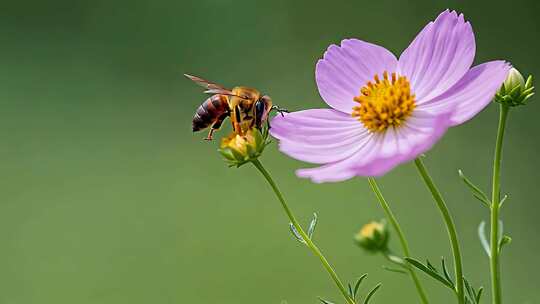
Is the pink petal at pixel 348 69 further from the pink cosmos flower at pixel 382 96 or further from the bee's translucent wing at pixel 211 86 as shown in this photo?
the bee's translucent wing at pixel 211 86

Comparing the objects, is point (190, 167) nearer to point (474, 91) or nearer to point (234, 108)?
point (234, 108)

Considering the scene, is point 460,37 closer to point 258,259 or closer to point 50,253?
point 258,259

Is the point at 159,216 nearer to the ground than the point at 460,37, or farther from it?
farther from it

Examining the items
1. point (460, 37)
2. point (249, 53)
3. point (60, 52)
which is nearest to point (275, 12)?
point (249, 53)

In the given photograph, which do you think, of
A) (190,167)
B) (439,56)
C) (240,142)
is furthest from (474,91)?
(190,167)

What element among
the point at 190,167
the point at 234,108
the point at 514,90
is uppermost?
the point at 190,167

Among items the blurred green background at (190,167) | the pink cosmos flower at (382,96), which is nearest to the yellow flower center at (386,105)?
the pink cosmos flower at (382,96)
